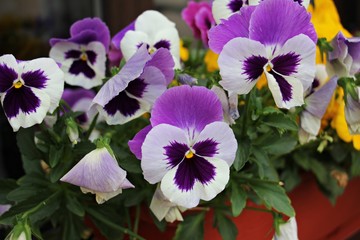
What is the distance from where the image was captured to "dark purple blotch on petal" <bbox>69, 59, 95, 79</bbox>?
71 cm

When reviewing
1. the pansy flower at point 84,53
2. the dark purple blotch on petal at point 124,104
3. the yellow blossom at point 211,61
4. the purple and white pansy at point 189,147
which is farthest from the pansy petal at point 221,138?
the yellow blossom at point 211,61

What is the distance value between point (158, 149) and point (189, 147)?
1.4 inches

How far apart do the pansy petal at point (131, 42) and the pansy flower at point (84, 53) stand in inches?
1.2

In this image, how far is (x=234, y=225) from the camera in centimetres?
68

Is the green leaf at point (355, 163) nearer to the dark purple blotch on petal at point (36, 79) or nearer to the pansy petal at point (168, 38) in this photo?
the pansy petal at point (168, 38)

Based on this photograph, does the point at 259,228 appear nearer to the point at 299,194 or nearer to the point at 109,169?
the point at 299,194

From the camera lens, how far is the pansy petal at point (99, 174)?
0.54m

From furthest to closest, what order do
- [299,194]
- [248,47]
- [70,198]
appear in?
[299,194]
[70,198]
[248,47]

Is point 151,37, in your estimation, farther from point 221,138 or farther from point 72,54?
point 221,138

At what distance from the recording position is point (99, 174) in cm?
54

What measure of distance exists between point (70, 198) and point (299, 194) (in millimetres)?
320

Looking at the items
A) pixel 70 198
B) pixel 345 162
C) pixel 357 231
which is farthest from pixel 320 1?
pixel 70 198

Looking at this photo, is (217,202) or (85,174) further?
(217,202)

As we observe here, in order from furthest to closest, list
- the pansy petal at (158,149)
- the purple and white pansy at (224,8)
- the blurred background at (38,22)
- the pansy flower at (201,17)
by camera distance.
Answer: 1. the blurred background at (38,22)
2. the pansy flower at (201,17)
3. the purple and white pansy at (224,8)
4. the pansy petal at (158,149)
